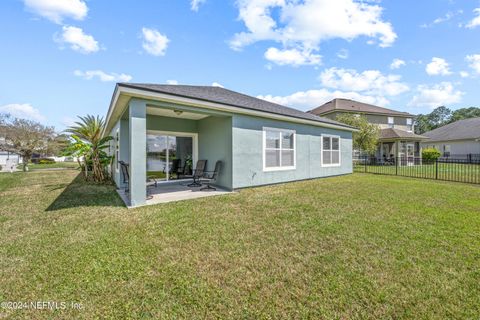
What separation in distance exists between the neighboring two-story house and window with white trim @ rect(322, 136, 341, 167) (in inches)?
372

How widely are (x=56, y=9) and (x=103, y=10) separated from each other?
1.53 metres

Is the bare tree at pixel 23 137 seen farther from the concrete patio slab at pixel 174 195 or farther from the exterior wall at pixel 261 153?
the exterior wall at pixel 261 153

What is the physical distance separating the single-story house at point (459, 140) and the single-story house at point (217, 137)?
79.4ft

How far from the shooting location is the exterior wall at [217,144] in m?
8.33

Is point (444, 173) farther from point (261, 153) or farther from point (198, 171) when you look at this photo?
point (198, 171)

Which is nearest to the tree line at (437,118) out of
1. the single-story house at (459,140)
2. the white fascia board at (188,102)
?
the single-story house at (459,140)

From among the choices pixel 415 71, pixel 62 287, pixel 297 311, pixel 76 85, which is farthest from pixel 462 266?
pixel 76 85

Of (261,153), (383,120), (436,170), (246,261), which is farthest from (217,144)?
(383,120)

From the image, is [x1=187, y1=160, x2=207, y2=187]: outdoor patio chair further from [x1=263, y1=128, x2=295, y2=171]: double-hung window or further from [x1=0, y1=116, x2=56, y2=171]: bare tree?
[x1=0, y1=116, x2=56, y2=171]: bare tree

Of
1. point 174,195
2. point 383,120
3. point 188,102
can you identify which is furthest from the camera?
point 383,120

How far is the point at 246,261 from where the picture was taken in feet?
10.4

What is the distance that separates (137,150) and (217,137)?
11.9ft

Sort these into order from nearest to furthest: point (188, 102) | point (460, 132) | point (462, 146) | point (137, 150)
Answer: point (137, 150), point (188, 102), point (462, 146), point (460, 132)

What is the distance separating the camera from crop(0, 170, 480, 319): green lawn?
2.29 m
